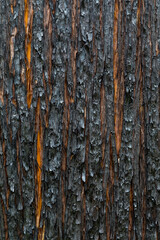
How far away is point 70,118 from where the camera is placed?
4.06 feet

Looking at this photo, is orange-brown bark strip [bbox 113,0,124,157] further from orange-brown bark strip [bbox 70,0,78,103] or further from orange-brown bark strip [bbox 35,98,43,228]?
orange-brown bark strip [bbox 35,98,43,228]

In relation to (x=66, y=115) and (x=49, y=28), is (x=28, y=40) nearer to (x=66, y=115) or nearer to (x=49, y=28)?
(x=49, y=28)

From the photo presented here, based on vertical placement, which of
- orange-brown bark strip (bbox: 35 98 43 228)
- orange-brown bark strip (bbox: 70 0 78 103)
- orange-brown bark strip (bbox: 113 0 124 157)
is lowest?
orange-brown bark strip (bbox: 35 98 43 228)

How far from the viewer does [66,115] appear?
4.06ft

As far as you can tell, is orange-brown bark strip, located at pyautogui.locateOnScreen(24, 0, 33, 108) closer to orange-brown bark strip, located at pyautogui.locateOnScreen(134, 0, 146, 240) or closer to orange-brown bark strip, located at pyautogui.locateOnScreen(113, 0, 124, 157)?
orange-brown bark strip, located at pyautogui.locateOnScreen(113, 0, 124, 157)

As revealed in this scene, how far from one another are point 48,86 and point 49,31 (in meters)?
0.26

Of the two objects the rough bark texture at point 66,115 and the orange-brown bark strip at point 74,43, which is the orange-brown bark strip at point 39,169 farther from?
the orange-brown bark strip at point 74,43

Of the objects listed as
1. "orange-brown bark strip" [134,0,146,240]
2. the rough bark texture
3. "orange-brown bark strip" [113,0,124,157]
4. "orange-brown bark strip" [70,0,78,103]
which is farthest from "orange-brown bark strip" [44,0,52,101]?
"orange-brown bark strip" [134,0,146,240]

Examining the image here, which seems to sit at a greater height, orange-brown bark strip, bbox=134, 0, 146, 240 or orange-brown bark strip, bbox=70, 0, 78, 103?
orange-brown bark strip, bbox=70, 0, 78, 103

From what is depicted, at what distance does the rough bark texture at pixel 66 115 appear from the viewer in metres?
1.22

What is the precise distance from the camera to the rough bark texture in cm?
122

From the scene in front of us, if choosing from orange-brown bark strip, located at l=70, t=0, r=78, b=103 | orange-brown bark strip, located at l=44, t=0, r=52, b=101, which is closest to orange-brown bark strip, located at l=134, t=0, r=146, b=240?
orange-brown bark strip, located at l=70, t=0, r=78, b=103

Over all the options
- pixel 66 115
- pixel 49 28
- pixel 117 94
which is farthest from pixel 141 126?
pixel 49 28

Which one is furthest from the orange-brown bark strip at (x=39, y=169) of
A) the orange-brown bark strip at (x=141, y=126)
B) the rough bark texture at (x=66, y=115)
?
the orange-brown bark strip at (x=141, y=126)
